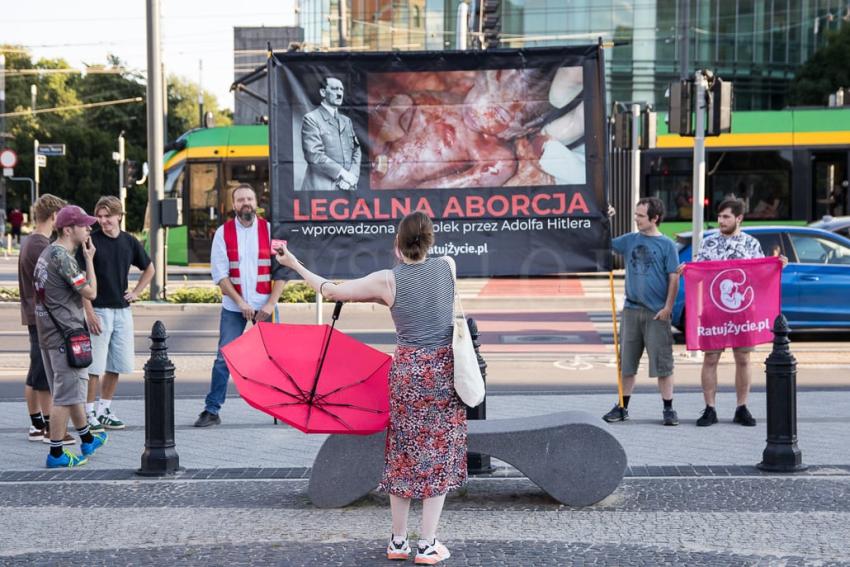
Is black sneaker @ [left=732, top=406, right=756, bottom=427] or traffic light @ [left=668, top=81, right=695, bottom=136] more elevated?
traffic light @ [left=668, top=81, right=695, bottom=136]

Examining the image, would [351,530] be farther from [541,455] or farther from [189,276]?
[189,276]

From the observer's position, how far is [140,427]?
973 centimetres

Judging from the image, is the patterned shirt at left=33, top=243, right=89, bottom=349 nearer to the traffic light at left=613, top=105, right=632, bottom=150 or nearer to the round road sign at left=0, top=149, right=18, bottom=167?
the traffic light at left=613, top=105, right=632, bottom=150

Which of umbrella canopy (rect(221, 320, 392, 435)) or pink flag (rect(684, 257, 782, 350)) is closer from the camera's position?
umbrella canopy (rect(221, 320, 392, 435))

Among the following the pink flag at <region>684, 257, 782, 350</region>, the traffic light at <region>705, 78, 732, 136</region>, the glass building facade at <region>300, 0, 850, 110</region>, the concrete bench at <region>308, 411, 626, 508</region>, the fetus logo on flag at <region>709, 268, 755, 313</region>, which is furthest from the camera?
the glass building facade at <region>300, 0, 850, 110</region>

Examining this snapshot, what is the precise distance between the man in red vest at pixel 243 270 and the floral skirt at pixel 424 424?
349 centimetres

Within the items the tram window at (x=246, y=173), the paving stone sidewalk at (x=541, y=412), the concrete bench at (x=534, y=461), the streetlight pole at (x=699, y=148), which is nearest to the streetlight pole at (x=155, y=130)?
the tram window at (x=246, y=173)

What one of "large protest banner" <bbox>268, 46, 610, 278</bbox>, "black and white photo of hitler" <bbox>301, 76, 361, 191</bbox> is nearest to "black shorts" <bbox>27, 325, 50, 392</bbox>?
"large protest banner" <bbox>268, 46, 610, 278</bbox>

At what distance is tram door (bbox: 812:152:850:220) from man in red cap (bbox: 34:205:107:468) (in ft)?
70.0

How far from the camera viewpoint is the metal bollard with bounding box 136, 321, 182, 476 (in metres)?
7.86

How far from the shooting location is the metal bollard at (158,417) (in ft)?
25.8

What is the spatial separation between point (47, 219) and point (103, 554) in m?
3.39

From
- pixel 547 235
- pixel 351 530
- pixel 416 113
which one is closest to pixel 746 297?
pixel 547 235

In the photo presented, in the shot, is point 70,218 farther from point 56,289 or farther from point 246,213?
point 246,213
